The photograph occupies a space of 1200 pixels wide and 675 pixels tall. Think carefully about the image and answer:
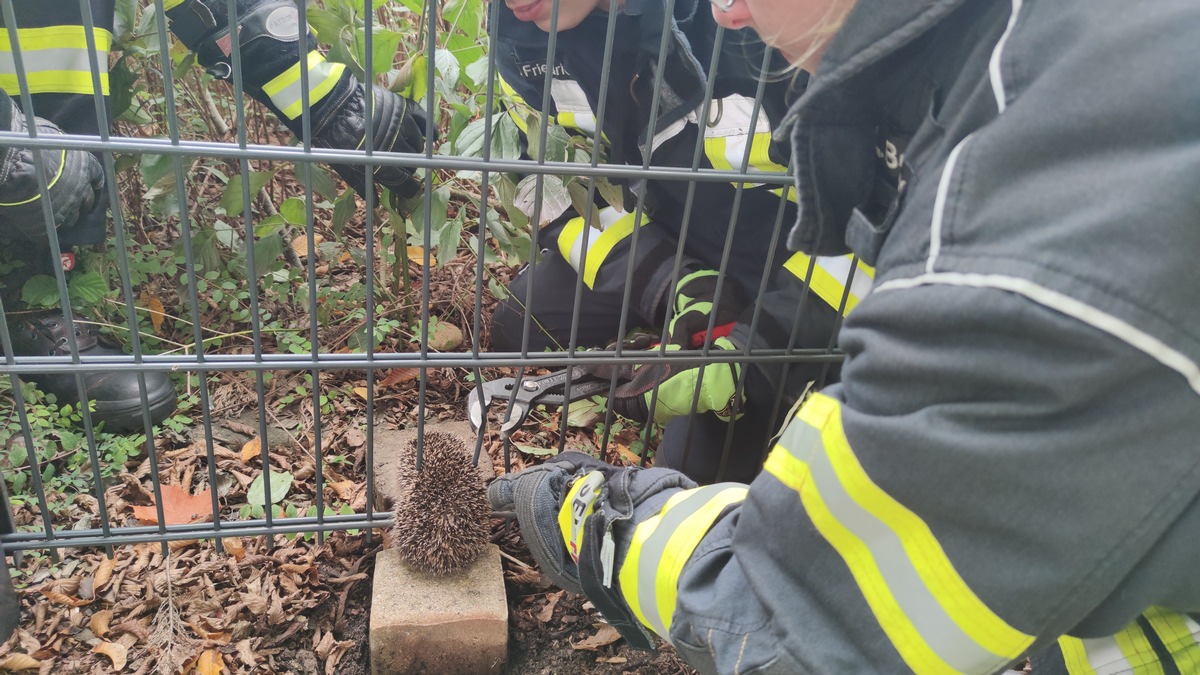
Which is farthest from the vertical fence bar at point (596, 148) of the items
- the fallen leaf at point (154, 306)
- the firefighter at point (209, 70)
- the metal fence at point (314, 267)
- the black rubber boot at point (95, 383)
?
the fallen leaf at point (154, 306)

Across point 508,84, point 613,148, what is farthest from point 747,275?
point 508,84

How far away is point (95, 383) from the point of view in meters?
2.36

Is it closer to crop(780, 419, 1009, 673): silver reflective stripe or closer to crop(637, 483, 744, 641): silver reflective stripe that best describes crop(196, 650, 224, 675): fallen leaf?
crop(637, 483, 744, 641): silver reflective stripe

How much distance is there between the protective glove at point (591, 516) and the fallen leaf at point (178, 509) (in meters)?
0.94

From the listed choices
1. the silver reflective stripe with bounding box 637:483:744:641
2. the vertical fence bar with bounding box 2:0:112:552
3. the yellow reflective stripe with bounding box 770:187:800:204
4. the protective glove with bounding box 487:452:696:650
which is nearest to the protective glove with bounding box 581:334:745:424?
the protective glove with bounding box 487:452:696:650

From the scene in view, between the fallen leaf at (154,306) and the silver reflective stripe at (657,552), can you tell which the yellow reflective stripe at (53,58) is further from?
the silver reflective stripe at (657,552)

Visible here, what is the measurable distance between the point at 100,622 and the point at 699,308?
1718 millimetres

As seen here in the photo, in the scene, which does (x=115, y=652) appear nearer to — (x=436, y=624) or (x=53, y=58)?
(x=436, y=624)

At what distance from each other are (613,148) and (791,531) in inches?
60.9

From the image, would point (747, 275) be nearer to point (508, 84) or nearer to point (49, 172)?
point (508, 84)

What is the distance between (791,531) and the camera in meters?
1.03

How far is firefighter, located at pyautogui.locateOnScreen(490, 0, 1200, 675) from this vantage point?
0.73 m

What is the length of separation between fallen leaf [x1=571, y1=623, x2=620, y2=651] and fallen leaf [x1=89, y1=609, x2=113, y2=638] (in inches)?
45.5

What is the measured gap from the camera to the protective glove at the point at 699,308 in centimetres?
212
